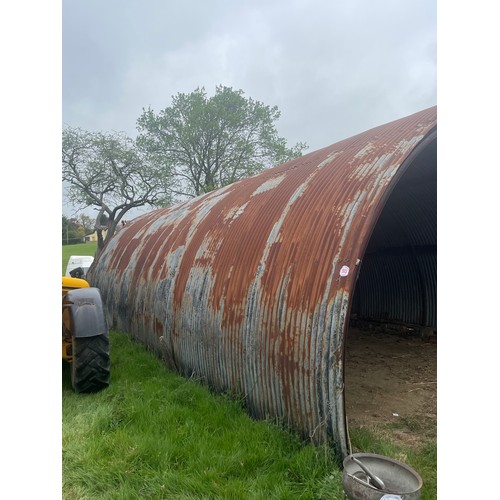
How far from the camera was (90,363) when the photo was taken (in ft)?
17.5

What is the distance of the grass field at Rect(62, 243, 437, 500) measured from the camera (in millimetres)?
3369

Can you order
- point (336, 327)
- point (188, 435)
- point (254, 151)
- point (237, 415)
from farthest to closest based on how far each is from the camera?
1. point (254, 151)
2. point (237, 415)
3. point (188, 435)
4. point (336, 327)

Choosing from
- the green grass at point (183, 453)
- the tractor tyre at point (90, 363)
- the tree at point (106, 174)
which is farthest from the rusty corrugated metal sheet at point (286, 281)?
the tree at point (106, 174)

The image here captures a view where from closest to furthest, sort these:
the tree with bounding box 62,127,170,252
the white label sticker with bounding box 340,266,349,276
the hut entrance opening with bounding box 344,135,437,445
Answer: the white label sticker with bounding box 340,266,349,276, the hut entrance opening with bounding box 344,135,437,445, the tree with bounding box 62,127,170,252

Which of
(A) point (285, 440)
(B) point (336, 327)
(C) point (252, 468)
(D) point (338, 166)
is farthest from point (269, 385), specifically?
(D) point (338, 166)

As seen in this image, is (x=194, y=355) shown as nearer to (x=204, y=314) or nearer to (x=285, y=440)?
(x=204, y=314)

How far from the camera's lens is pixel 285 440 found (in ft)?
12.8

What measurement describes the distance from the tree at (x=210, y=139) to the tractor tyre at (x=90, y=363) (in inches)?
1031

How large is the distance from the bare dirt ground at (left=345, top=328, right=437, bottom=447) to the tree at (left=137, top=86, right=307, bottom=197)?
2383 centimetres

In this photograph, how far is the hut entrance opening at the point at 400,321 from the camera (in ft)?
17.3

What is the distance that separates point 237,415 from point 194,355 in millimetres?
1434

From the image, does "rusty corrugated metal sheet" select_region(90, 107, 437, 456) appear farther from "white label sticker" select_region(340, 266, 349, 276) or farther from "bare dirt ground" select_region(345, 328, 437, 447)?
"bare dirt ground" select_region(345, 328, 437, 447)

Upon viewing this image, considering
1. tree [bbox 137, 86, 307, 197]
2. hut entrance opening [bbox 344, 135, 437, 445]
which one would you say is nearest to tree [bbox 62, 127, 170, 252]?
tree [bbox 137, 86, 307, 197]

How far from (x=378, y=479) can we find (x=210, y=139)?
31327mm
